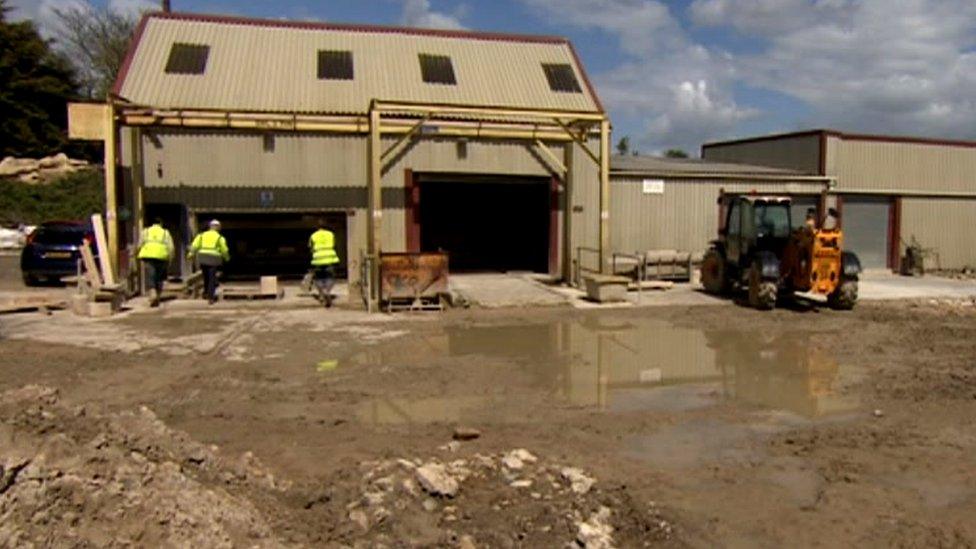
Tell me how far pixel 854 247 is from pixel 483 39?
532 inches

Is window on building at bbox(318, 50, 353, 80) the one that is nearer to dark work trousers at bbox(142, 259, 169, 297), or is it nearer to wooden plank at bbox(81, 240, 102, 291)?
dark work trousers at bbox(142, 259, 169, 297)

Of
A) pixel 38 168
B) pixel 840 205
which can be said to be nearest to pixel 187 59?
pixel 840 205

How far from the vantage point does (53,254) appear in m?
19.4

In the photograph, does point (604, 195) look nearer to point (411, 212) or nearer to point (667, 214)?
point (667, 214)

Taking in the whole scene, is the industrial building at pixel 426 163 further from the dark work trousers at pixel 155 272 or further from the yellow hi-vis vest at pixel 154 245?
the yellow hi-vis vest at pixel 154 245

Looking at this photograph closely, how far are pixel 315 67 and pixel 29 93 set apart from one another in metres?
29.7

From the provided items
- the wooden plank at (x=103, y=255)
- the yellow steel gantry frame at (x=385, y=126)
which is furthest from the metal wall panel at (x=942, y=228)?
the wooden plank at (x=103, y=255)

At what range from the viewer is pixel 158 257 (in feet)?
51.2

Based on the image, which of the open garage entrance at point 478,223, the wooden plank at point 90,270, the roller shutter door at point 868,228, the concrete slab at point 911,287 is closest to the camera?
the wooden plank at point 90,270

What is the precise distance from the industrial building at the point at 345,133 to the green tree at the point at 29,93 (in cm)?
2567

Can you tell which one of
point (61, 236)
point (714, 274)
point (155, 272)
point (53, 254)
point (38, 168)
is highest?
point (38, 168)

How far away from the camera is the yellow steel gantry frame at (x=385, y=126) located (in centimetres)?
1681

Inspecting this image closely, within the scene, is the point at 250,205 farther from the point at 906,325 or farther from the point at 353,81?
the point at 906,325

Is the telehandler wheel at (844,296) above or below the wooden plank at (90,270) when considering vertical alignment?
below
